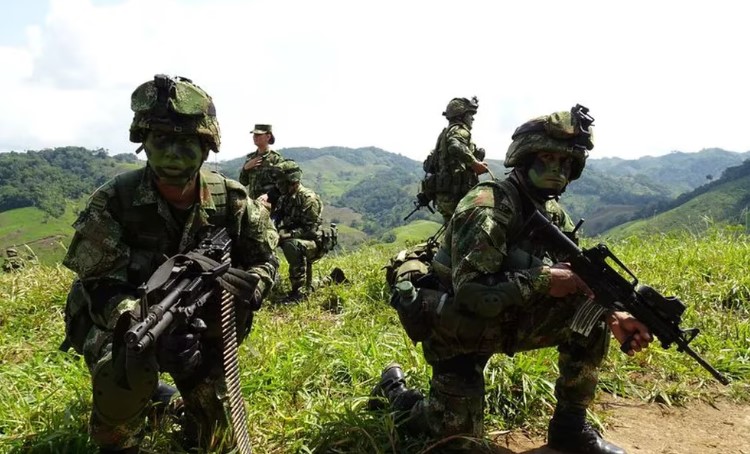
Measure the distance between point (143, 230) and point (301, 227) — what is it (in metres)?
5.48

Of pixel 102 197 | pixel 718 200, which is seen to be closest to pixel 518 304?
pixel 102 197

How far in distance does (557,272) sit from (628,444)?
1.56 meters

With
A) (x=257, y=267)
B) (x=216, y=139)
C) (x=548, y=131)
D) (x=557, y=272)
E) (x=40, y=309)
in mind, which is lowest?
(x=40, y=309)

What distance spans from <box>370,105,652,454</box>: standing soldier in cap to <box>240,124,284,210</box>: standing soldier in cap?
5.62 meters

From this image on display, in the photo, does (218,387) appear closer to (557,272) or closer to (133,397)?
(133,397)

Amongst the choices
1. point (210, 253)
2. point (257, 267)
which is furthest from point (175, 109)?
point (257, 267)

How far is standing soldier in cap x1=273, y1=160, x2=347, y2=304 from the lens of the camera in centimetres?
843

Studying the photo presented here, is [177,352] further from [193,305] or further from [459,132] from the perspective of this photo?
[459,132]

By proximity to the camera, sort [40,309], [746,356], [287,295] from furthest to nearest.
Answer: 1. [287,295]
2. [40,309]
3. [746,356]

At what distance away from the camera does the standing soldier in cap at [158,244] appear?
10.2 ft

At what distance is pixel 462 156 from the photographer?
29.5ft

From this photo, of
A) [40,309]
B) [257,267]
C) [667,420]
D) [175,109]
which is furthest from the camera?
[40,309]

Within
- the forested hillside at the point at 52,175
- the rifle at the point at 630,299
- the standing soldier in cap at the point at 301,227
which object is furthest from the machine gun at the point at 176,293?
the forested hillside at the point at 52,175

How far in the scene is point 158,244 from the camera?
342 cm
